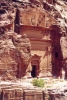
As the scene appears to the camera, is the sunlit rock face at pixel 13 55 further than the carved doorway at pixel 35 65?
No

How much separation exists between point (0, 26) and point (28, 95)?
20258mm

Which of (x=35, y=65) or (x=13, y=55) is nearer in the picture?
(x=13, y=55)

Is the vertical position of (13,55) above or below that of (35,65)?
above

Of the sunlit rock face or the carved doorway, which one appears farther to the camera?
the carved doorway

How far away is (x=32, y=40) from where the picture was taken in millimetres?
42188

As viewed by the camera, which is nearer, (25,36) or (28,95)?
(28,95)

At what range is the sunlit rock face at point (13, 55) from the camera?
3722cm

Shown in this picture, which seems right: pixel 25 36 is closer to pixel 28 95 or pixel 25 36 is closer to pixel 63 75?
pixel 63 75

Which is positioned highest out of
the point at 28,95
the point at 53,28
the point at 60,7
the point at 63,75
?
the point at 60,7

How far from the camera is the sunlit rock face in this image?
122 feet

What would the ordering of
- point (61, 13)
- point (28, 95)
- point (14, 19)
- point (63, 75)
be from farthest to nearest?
point (61, 13) < point (63, 75) < point (14, 19) < point (28, 95)

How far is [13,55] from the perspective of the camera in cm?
3794

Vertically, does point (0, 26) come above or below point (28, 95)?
above

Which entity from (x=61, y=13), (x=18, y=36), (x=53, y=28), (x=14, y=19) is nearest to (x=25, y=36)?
(x=18, y=36)
